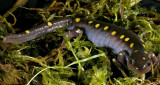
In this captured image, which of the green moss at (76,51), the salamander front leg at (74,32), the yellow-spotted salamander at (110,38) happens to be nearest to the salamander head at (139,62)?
the yellow-spotted salamander at (110,38)

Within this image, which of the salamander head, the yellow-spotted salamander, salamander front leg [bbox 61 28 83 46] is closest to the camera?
the salamander head

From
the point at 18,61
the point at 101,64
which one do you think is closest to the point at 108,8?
the point at 101,64

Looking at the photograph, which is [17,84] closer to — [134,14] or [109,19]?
Answer: [109,19]

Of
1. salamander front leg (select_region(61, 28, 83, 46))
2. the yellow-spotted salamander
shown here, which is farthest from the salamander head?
salamander front leg (select_region(61, 28, 83, 46))

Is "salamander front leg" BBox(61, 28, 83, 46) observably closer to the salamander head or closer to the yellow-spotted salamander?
the yellow-spotted salamander

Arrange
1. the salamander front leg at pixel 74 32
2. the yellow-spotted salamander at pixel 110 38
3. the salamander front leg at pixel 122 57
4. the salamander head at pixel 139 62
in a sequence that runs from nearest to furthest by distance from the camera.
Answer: the salamander head at pixel 139 62, the yellow-spotted salamander at pixel 110 38, the salamander front leg at pixel 122 57, the salamander front leg at pixel 74 32

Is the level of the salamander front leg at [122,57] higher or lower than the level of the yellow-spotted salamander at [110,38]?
lower

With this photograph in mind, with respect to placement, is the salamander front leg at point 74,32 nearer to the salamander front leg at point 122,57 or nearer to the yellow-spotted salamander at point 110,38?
the yellow-spotted salamander at point 110,38

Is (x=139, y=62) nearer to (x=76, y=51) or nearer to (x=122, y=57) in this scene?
(x=122, y=57)
